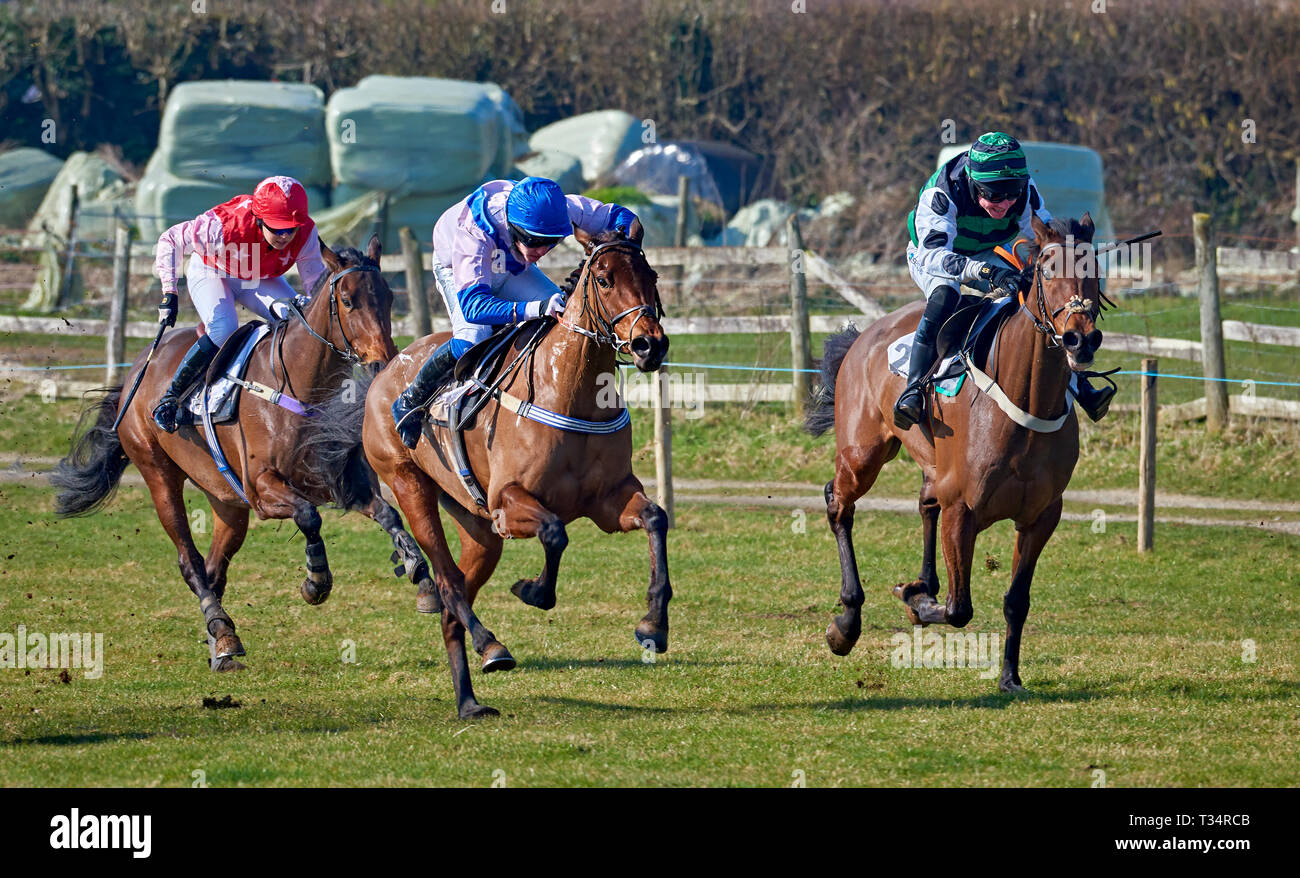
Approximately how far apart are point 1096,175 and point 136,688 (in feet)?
52.7

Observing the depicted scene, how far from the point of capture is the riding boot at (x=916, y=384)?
25.9 ft

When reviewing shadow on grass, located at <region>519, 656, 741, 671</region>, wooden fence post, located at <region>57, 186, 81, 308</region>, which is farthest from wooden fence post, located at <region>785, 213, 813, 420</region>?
wooden fence post, located at <region>57, 186, 81, 308</region>

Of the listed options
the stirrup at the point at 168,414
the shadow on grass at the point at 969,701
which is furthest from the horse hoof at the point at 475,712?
the stirrup at the point at 168,414

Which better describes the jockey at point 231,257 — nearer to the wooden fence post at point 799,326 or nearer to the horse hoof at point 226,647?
the horse hoof at point 226,647

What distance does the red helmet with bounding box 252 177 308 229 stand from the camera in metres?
8.93

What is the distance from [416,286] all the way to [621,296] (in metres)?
9.59

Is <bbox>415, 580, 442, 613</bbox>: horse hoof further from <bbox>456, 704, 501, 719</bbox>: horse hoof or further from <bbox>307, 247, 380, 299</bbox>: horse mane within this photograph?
<bbox>307, 247, 380, 299</bbox>: horse mane

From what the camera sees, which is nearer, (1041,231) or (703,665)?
(1041,231)

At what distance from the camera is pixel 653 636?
262 inches

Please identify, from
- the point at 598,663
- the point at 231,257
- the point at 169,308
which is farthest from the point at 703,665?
the point at 169,308

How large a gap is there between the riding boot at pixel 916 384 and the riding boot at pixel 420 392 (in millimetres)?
2301

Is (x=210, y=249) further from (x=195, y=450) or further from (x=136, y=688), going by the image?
(x=136, y=688)

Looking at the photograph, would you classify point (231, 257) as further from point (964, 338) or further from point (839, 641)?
point (964, 338)

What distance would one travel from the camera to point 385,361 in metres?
8.27
